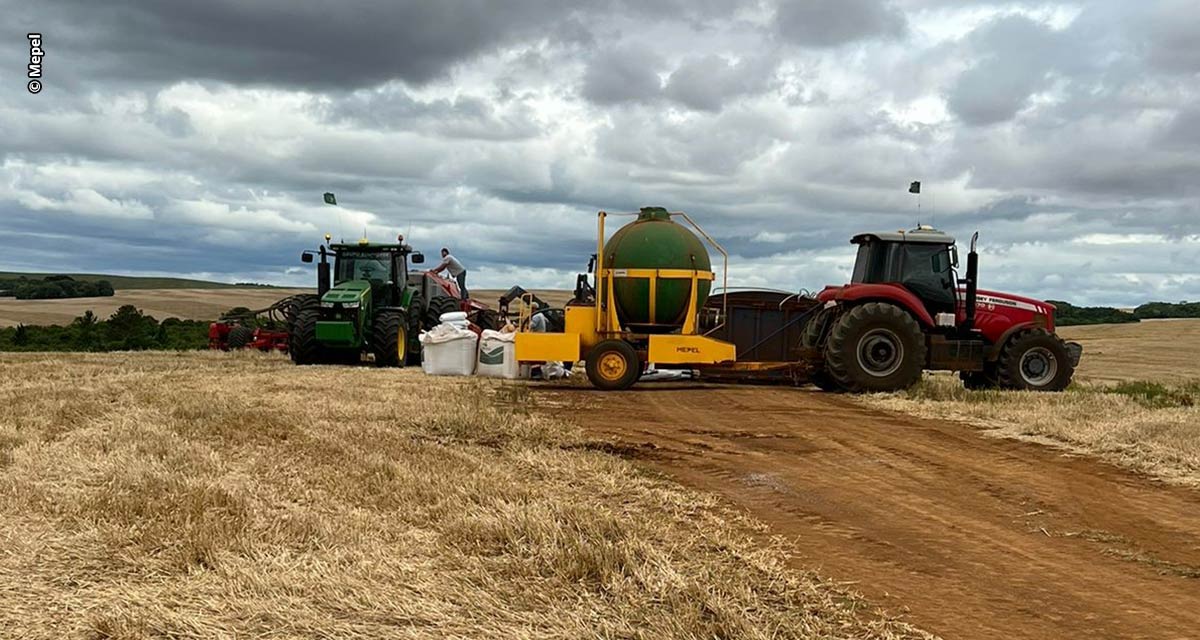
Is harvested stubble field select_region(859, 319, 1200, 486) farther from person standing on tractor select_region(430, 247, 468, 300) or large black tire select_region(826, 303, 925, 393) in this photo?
person standing on tractor select_region(430, 247, 468, 300)

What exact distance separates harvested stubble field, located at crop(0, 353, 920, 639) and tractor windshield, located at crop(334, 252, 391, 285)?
1160cm

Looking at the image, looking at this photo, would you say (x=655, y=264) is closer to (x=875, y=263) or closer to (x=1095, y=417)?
(x=875, y=263)

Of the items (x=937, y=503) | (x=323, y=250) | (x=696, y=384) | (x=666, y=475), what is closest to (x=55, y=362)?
(x=323, y=250)

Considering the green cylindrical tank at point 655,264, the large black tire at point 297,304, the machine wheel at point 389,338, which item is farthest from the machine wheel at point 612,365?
the large black tire at point 297,304

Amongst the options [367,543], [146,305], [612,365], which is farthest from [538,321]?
[146,305]

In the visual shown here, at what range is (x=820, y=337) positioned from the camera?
15.2 m

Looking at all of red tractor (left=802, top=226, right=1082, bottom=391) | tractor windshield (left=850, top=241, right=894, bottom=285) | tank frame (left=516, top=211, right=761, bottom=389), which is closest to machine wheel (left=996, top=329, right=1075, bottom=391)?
red tractor (left=802, top=226, right=1082, bottom=391)

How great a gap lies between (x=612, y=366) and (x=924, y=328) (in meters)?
4.59

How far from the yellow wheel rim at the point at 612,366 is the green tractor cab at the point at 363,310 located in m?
5.77

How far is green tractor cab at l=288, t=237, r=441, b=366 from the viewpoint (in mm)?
18750

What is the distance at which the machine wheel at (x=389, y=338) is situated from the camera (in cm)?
1892

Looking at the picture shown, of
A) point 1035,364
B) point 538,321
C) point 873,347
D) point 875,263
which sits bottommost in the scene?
point 1035,364

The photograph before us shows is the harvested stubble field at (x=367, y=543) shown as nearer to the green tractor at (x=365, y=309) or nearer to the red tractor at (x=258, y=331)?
the green tractor at (x=365, y=309)

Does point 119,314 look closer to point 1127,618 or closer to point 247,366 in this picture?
point 247,366
